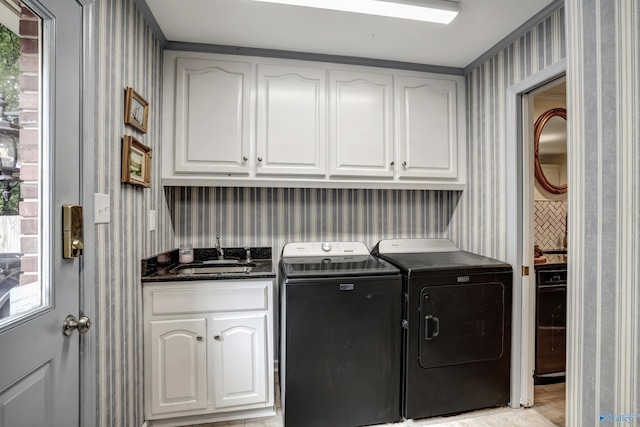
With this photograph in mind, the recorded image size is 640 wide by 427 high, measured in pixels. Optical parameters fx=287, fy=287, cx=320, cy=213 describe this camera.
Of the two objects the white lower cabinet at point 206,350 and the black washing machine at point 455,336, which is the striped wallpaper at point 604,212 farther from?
the white lower cabinet at point 206,350

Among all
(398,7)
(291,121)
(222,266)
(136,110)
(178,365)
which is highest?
(398,7)

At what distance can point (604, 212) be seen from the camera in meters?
0.87

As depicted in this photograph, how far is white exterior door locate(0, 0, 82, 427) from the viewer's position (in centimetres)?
82

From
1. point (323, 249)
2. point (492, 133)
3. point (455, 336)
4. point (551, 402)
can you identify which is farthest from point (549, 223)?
point (323, 249)

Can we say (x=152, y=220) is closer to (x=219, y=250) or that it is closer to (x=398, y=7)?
(x=219, y=250)

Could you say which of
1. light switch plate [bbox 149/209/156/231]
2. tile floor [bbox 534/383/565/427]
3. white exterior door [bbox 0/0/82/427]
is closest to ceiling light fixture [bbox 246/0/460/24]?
white exterior door [bbox 0/0/82/427]

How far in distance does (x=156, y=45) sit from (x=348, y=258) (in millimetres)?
1940

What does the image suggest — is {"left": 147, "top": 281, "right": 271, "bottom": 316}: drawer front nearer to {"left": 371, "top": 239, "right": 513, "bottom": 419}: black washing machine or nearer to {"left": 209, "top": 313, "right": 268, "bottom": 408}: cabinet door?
{"left": 209, "top": 313, "right": 268, "bottom": 408}: cabinet door

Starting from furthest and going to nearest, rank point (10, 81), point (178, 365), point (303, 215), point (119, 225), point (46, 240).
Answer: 1. point (303, 215)
2. point (178, 365)
3. point (119, 225)
4. point (46, 240)
5. point (10, 81)

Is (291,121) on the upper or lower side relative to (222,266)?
upper

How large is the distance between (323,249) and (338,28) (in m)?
1.55

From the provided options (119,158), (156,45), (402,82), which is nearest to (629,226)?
(402,82)

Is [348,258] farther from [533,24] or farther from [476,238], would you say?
[533,24]

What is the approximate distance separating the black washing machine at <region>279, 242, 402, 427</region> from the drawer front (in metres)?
0.20
